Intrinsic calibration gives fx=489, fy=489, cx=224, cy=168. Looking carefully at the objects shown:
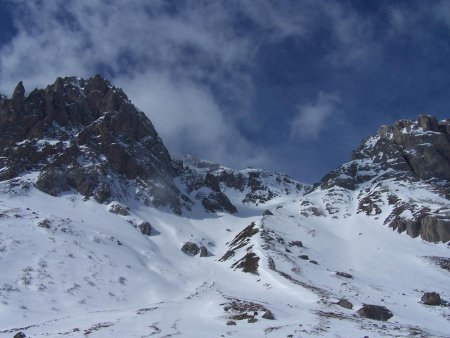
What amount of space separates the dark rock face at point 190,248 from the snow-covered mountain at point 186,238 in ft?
0.89

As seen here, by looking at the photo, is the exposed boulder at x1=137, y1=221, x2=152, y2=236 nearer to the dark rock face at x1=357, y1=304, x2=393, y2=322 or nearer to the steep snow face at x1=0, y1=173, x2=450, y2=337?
the steep snow face at x1=0, y1=173, x2=450, y2=337

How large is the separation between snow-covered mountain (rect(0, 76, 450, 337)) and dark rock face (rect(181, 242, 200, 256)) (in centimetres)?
27

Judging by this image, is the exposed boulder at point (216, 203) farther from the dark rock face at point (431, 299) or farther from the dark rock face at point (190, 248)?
the dark rock face at point (431, 299)

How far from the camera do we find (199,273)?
294ft

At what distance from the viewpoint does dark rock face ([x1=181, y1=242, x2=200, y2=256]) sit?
110m

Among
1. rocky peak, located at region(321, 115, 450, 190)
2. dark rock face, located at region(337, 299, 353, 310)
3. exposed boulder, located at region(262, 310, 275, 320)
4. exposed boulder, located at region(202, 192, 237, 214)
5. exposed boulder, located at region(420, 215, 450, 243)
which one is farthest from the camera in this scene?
rocky peak, located at region(321, 115, 450, 190)

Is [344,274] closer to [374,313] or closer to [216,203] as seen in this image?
[374,313]

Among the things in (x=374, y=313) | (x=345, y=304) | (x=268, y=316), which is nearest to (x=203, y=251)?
(x=345, y=304)

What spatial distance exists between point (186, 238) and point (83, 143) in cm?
4258

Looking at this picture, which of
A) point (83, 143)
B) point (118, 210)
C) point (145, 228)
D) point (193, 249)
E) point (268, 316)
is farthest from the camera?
point (83, 143)

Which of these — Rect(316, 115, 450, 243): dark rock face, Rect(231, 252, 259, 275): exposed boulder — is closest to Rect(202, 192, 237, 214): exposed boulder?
Rect(316, 115, 450, 243): dark rock face

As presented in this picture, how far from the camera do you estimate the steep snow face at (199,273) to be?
42.9 m

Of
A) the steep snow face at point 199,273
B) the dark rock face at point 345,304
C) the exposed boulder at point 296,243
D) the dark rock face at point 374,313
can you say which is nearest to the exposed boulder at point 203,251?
the steep snow face at point 199,273

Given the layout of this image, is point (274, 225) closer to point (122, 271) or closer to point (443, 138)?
point (122, 271)
